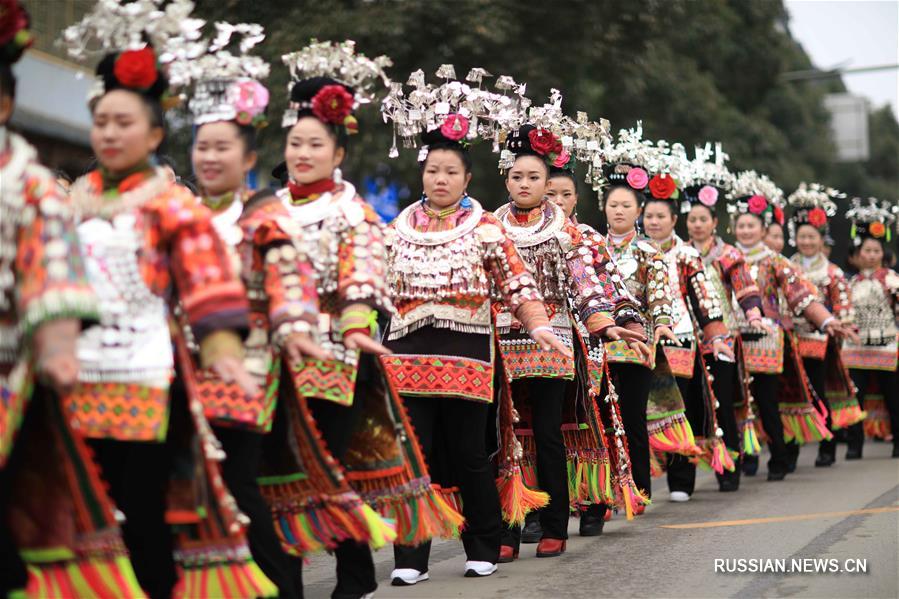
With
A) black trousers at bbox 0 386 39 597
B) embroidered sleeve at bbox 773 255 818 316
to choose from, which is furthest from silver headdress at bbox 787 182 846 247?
black trousers at bbox 0 386 39 597

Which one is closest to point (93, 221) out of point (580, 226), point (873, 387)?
point (580, 226)

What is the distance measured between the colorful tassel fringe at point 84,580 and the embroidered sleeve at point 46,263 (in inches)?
30.1

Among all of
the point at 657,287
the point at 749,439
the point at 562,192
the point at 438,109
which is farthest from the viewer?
the point at 749,439

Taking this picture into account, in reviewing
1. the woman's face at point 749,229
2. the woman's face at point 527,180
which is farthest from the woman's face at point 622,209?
the woman's face at point 749,229

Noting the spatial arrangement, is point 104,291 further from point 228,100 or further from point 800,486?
point 800,486

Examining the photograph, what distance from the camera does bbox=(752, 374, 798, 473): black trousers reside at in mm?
11914

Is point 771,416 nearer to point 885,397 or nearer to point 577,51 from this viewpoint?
point 885,397

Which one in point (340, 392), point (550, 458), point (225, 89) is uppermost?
point (225, 89)

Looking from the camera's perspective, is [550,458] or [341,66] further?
[550,458]

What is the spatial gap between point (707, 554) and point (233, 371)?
3.83 metres

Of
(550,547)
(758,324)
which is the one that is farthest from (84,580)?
(758,324)

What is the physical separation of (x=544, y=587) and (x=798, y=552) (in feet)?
5.29

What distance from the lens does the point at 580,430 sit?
873 cm

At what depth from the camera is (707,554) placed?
7.76 meters
